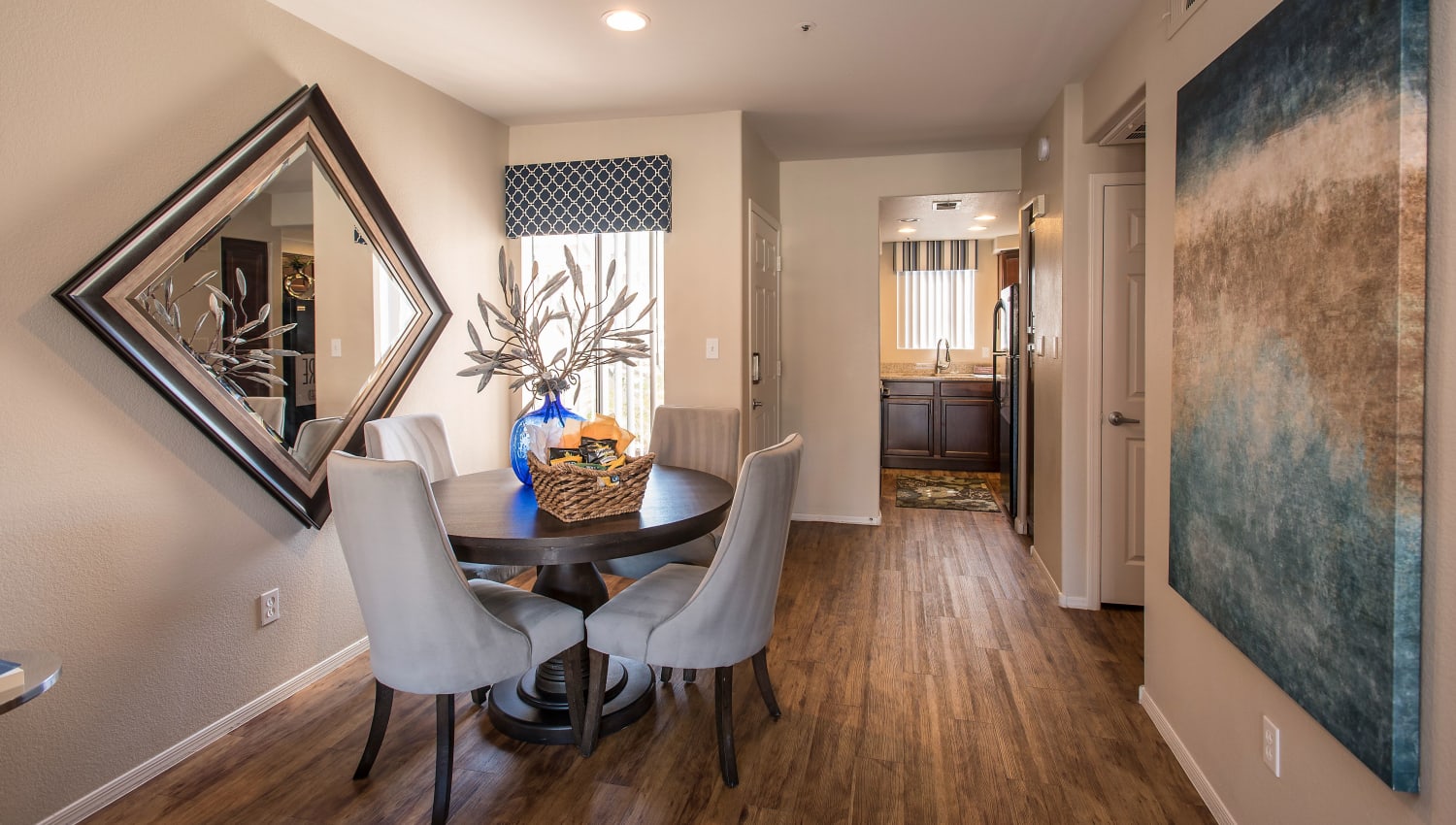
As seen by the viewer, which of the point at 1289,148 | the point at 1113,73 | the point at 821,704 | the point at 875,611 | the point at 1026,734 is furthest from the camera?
the point at 875,611

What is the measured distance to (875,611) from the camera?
11.6ft

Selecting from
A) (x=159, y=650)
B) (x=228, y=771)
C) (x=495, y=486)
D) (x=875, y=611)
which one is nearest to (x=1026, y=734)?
(x=875, y=611)

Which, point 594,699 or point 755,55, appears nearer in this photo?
point 594,699

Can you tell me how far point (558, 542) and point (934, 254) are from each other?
6.99 meters

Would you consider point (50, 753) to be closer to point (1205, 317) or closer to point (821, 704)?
point (821, 704)

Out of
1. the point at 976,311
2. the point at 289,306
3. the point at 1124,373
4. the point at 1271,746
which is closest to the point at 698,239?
the point at 289,306

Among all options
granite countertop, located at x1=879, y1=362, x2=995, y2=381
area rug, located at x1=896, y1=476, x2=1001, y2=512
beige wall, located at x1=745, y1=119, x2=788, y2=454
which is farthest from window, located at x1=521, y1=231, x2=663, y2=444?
granite countertop, located at x1=879, y1=362, x2=995, y2=381

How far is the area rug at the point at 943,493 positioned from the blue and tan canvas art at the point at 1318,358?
3850mm

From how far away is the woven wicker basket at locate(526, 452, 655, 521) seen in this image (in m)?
2.13

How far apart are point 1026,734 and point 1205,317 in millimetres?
1317

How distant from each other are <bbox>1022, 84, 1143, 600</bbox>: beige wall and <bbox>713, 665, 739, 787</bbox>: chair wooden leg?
2107 millimetres

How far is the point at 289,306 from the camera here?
8.80 ft

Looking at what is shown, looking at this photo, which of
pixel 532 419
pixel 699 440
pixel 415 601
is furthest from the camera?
pixel 699 440

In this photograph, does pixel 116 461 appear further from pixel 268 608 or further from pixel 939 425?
pixel 939 425
